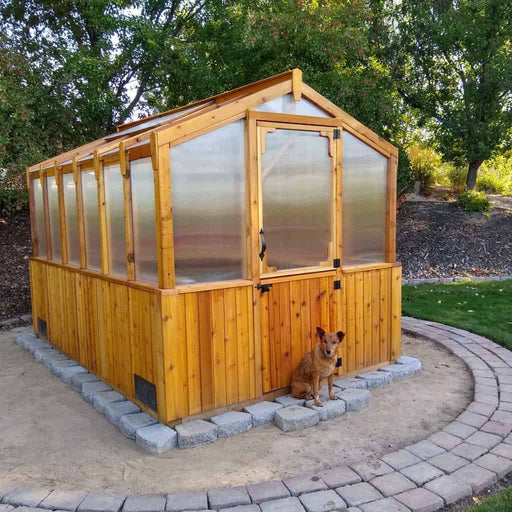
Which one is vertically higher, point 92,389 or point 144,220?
point 144,220

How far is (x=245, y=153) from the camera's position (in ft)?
13.4

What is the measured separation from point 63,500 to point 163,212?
202 centimetres

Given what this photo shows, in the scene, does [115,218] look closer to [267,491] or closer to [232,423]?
[232,423]

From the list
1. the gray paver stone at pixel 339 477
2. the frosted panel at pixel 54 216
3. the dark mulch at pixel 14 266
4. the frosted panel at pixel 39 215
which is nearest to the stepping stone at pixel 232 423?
the gray paver stone at pixel 339 477

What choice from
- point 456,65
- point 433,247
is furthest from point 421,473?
point 456,65

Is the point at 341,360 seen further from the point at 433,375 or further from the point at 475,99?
the point at 475,99

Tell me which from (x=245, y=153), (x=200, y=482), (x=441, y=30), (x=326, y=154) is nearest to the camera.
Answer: (x=200, y=482)

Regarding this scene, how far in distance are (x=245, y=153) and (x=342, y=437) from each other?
2441mm

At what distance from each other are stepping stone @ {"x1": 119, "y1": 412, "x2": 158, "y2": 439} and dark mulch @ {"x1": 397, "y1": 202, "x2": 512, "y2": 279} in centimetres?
702

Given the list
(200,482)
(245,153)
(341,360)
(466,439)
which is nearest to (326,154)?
(245,153)

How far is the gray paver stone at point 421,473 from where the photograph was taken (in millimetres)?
3051

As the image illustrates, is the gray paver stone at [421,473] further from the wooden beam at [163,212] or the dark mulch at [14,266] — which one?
the dark mulch at [14,266]

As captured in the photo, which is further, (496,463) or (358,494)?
(496,463)

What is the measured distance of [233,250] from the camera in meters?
4.09
